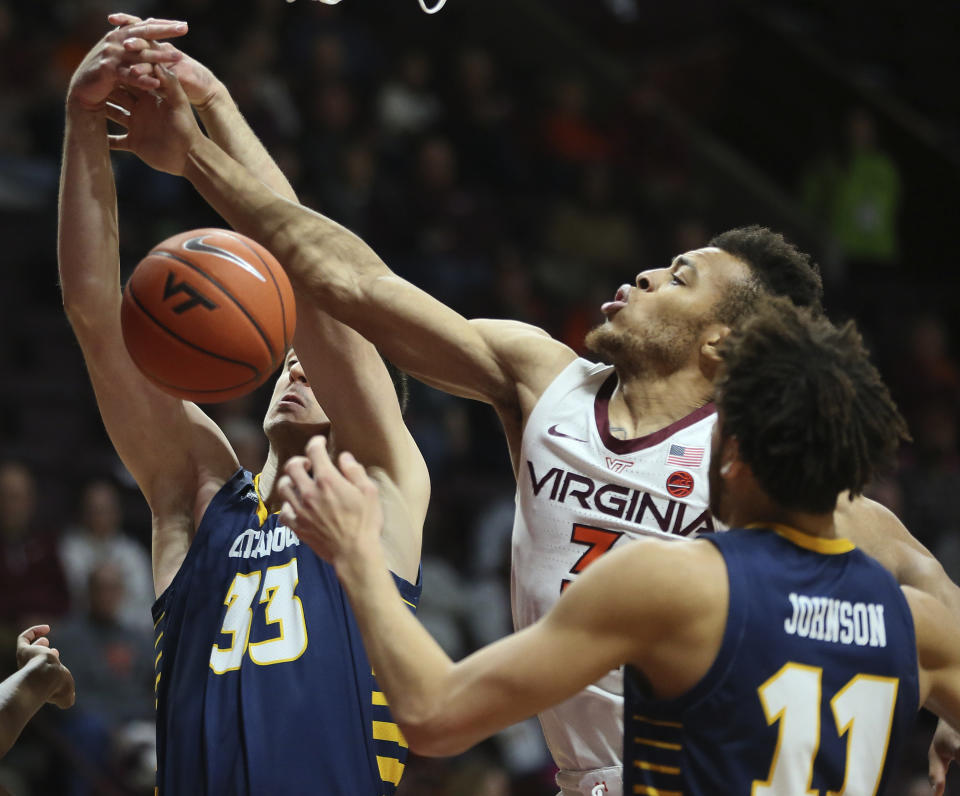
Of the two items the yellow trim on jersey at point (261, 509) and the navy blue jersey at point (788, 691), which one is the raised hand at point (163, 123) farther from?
the navy blue jersey at point (788, 691)

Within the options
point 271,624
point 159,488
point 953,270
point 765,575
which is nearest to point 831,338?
point 765,575

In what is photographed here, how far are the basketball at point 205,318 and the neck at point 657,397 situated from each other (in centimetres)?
96

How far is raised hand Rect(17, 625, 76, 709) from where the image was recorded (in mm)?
3445

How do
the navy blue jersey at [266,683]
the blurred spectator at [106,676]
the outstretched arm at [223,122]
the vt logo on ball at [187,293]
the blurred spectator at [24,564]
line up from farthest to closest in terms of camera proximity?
the blurred spectator at [24,564] < the blurred spectator at [106,676] < the outstretched arm at [223,122] < the navy blue jersey at [266,683] < the vt logo on ball at [187,293]

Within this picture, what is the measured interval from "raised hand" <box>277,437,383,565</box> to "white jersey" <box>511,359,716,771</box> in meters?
0.94

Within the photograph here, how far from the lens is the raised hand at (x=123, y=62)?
3434 mm

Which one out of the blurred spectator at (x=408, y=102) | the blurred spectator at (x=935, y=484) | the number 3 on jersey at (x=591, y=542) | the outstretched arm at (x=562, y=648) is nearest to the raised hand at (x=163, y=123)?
the number 3 on jersey at (x=591, y=542)

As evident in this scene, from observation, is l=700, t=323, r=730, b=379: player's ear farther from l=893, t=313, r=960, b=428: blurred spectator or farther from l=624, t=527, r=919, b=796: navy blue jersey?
l=893, t=313, r=960, b=428: blurred spectator

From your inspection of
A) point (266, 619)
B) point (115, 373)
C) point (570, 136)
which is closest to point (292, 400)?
point (115, 373)

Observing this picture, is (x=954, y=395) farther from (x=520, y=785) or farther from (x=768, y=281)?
(x=768, y=281)

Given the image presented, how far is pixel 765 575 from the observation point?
8.11ft

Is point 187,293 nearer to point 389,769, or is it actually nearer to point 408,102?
point 389,769

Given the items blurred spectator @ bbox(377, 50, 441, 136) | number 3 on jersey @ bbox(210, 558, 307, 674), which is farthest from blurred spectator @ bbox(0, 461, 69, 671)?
blurred spectator @ bbox(377, 50, 441, 136)

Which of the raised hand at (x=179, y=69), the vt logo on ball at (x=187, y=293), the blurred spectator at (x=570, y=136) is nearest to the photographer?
the vt logo on ball at (x=187, y=293)
